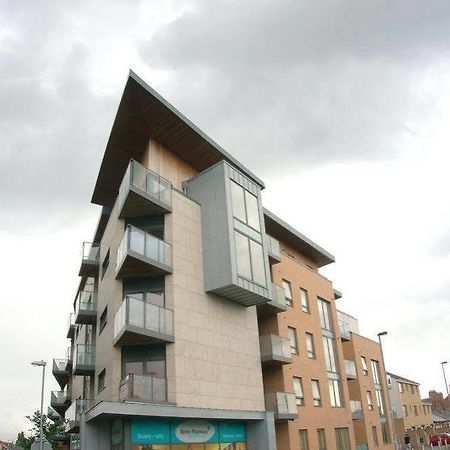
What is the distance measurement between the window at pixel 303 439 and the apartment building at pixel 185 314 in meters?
0.09

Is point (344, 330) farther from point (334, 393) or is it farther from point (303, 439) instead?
point (303, 439)

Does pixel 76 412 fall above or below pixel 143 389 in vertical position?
below

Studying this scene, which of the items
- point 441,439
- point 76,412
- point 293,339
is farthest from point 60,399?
point 441,439

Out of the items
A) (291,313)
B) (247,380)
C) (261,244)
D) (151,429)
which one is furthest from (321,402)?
(151,429)

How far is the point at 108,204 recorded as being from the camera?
3158 cm

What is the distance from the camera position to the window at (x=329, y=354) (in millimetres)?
33906

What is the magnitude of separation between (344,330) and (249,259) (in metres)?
17.5

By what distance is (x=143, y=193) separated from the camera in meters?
22.7

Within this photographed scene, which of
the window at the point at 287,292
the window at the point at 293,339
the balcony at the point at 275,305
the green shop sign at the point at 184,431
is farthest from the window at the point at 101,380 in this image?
the window at the point at 287,292

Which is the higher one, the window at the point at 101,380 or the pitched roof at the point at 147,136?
the pitched roof at the point at 147,136

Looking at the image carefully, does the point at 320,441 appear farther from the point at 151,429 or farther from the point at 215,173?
the point at 215,173

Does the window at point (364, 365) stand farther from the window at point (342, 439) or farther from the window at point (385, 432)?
the window at point (342, 439)

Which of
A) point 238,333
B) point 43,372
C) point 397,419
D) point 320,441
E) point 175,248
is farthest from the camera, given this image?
point 397,419

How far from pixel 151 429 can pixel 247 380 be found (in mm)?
5762
